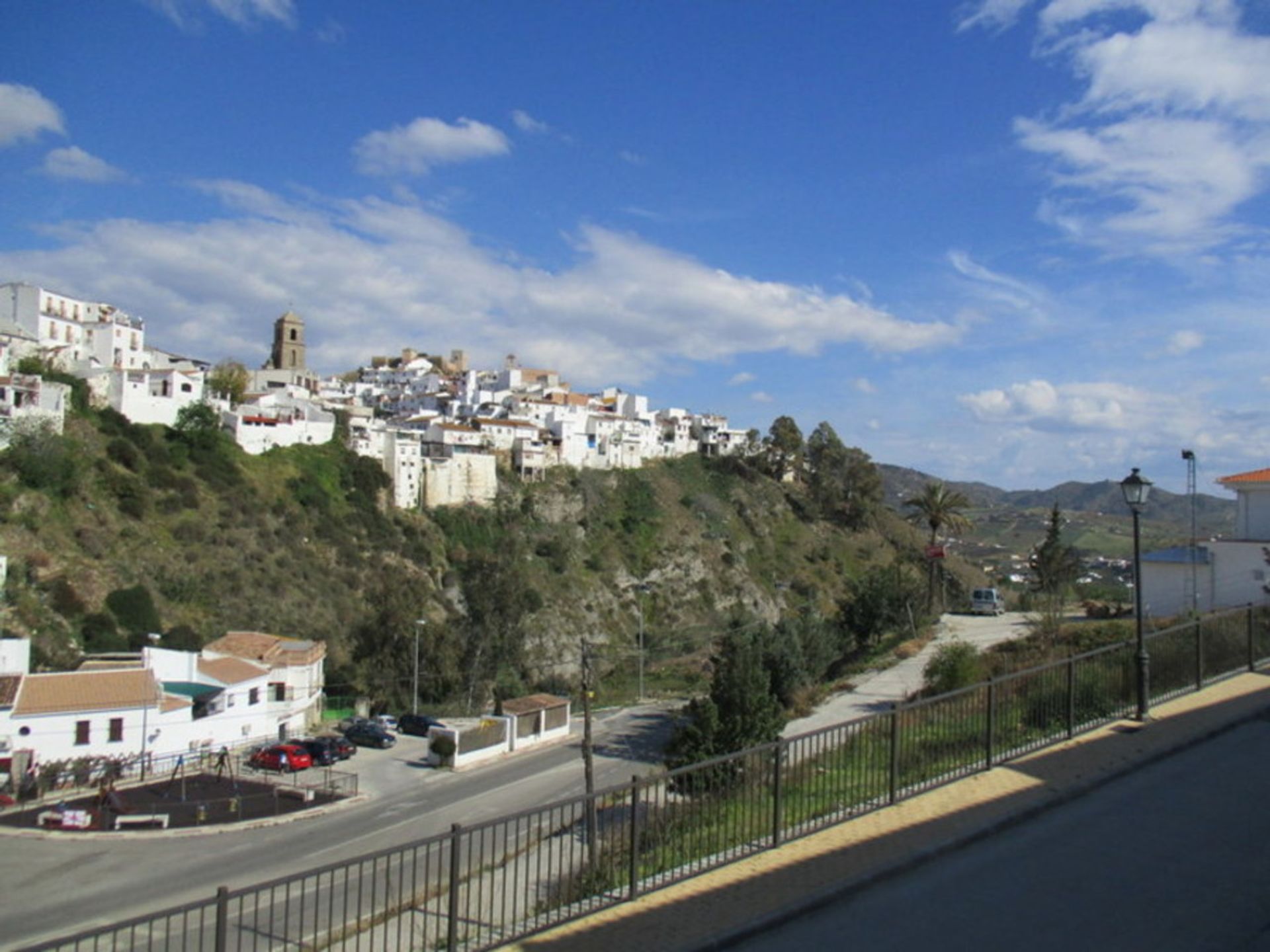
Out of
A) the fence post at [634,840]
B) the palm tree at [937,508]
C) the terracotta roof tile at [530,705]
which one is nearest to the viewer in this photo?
the fence post at [634,840]

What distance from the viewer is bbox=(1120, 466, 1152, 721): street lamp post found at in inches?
425

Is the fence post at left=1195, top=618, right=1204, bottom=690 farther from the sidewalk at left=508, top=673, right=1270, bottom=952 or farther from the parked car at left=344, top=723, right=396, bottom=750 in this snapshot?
the parked car at left=344, top=723, right=396, bottom=750

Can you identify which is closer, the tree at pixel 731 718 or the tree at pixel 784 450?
the tree at pixel 731 718

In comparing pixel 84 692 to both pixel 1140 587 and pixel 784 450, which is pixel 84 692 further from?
pixel 784 450

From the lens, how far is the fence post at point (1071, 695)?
397 inches

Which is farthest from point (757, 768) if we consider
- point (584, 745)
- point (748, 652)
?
point (748, 652)

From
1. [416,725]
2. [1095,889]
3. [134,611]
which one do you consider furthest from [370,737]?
[1095,889]

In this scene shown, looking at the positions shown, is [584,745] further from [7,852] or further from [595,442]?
[595,442]

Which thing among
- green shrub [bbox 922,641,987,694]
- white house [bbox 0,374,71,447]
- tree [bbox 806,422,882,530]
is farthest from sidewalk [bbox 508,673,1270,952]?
tree [bbox 806,422,882,530]

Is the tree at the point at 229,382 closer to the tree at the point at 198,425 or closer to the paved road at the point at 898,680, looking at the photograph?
the tree at the point at 198,425

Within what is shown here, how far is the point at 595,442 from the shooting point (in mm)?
83875

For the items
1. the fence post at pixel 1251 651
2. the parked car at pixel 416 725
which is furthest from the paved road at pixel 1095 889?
the parked car at pixel 416 725

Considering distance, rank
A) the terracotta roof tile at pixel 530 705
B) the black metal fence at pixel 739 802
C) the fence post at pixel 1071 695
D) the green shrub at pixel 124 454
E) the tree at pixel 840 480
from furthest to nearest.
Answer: the tree at pixel 840 480, the green shrub at pixel 124 454, the terracotta roof tile at pixel 530 705, the fence post at pixel 1071 695, the black metal fence at pixel 739 802

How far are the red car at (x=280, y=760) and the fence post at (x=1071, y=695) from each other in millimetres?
26171
